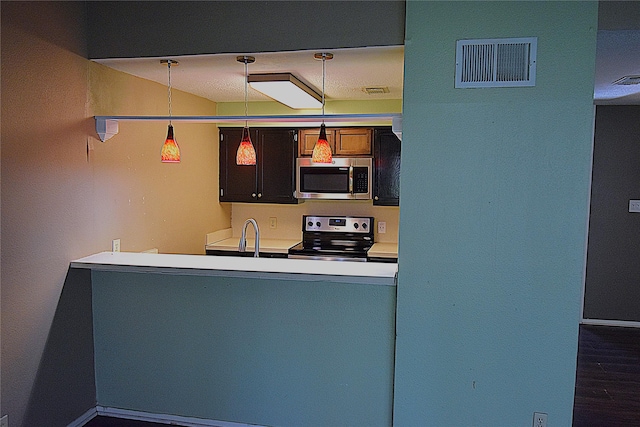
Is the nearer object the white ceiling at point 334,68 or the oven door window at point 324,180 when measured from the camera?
the white ceiling at point 334,68

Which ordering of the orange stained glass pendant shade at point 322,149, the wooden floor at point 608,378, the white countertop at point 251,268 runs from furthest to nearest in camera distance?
the wooden floor at point 608,378 → the orange stained glass pendant shade at point 322,149 → the white countertop at point 251,268

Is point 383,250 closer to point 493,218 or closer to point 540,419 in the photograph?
point 493,218

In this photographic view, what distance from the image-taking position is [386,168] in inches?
171

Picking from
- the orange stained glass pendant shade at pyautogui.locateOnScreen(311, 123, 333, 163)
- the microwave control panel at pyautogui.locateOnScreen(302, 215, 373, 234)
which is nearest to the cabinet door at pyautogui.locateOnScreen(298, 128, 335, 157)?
the microwave control panel at pyautogui.locateOnScreen(302, 215, 373, 234)

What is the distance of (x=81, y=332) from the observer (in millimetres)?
2793

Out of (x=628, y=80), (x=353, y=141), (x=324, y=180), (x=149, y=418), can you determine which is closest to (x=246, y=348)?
(x=149, y=418)

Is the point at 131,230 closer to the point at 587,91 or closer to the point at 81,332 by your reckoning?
the point at 81,332

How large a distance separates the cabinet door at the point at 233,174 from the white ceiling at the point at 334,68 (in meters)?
0.72

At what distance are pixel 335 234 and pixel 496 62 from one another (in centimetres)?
276

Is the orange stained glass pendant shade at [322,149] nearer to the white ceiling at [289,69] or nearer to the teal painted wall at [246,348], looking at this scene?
the white ceiling at [289,69]

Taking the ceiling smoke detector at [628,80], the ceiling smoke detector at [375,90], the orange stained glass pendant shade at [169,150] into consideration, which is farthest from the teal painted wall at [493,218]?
the ceiling smoke detector at [628,80]

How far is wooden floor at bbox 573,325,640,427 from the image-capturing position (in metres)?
3.08

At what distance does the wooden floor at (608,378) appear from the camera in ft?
10.1

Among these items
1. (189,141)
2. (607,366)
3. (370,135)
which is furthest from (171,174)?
(607,366)
